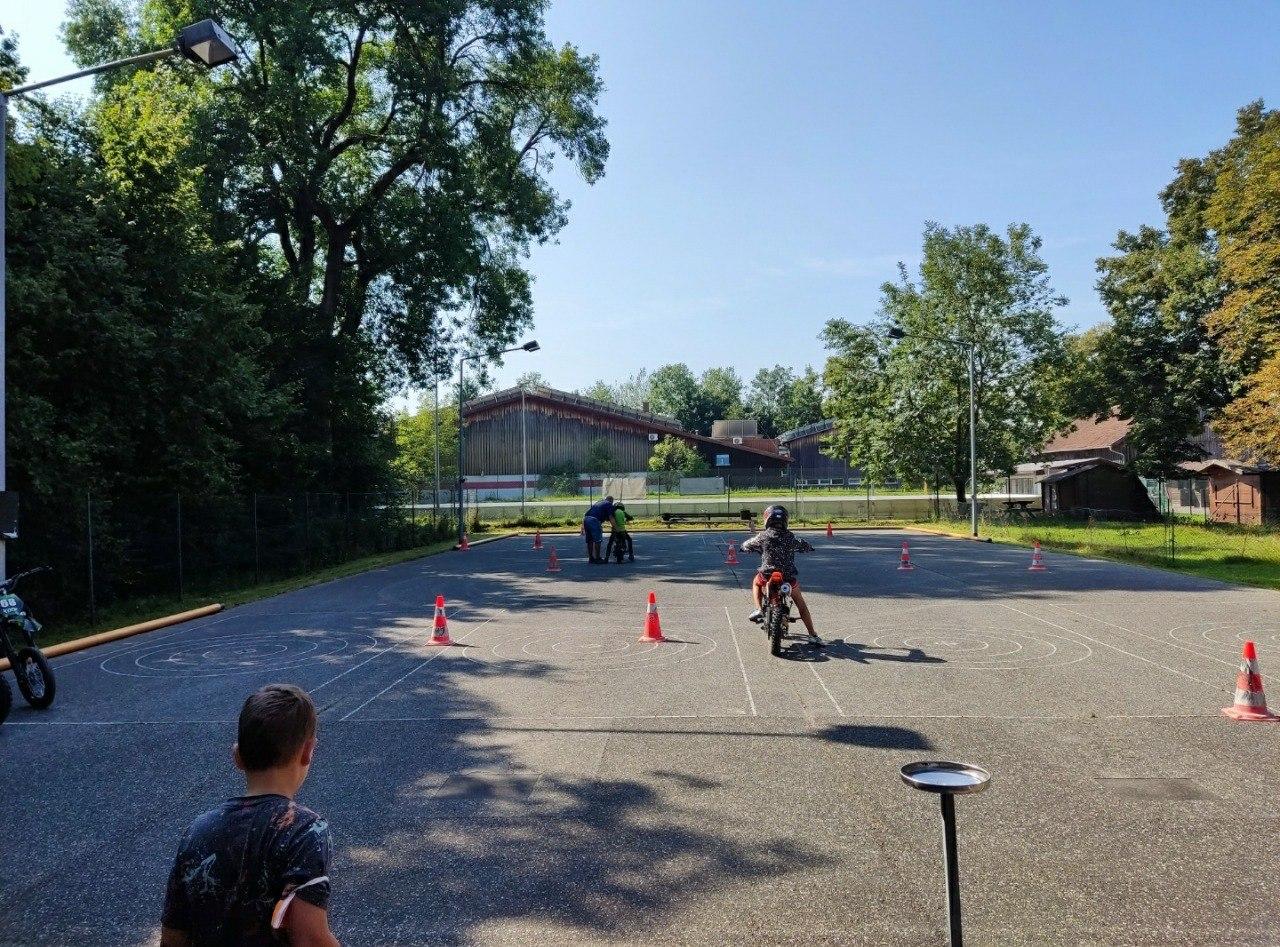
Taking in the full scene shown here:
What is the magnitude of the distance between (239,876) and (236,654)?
1063 cm

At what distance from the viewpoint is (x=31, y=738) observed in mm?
8000

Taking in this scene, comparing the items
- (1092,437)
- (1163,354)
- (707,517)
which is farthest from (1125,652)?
(1092,437)

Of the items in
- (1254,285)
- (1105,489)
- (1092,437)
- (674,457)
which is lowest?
(1105,489)

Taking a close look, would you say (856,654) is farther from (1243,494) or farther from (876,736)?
(1243,494)

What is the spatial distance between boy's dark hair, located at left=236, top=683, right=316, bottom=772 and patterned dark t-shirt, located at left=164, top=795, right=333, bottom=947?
0.16 m

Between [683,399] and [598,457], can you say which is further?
[683,399]

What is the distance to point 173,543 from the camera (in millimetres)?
19234

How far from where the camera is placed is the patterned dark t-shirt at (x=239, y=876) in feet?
7.71

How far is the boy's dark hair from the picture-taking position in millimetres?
2521

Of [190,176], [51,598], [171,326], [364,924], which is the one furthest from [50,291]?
[364,924]

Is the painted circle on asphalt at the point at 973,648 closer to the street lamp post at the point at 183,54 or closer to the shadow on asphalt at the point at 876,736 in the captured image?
the shadow on asphalt at the point at 876,736

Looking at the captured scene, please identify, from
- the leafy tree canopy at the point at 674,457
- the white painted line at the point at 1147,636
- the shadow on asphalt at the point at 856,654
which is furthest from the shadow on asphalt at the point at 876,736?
the leafy tree canopy at the point at 674,457

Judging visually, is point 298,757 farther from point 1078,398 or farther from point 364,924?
point 1078,398

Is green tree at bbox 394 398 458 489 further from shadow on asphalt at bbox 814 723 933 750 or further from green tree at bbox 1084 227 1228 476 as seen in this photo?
shadow on asphalt at bbox 814 723 933 750
